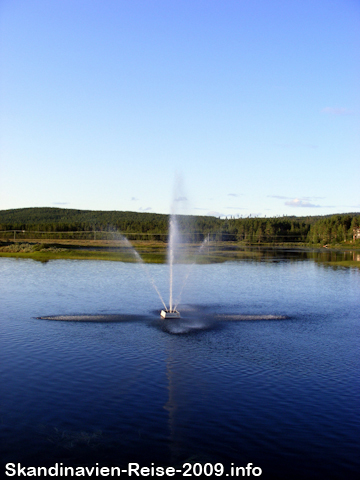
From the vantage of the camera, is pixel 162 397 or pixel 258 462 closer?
pixel 258 462

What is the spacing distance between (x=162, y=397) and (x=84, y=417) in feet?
9.72

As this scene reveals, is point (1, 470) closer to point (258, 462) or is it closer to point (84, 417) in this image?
point (84, 417)

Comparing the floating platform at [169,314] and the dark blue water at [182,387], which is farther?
the floating platform at [169,314]

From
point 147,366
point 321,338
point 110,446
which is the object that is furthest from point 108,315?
point 110,446

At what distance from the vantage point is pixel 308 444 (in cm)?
1302

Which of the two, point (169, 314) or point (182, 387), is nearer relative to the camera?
point (182, 387)

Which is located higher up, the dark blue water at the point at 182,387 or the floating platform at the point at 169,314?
the floating platform at the point at 169,314

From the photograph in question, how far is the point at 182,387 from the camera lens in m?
17.2

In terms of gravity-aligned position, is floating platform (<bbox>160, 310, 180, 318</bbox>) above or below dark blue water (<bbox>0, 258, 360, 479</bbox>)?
above

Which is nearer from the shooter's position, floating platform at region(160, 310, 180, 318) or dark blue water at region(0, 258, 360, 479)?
dark blue water at region(0, 258, 360, 479)

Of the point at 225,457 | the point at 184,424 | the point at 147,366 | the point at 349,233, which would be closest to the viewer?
the point at 225,457

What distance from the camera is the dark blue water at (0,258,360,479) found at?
40.8ft

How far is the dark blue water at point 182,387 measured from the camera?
12.4 metres

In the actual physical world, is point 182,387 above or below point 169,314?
below
